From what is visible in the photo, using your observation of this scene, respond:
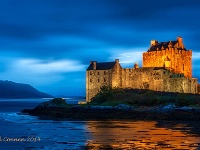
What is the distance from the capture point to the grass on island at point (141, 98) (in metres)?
56.7

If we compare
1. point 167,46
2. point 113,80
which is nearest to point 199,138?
point 113,80

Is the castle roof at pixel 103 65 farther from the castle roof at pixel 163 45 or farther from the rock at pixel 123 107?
the rock at pixel 123 107

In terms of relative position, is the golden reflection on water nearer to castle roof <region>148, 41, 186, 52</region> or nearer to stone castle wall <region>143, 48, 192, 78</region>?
stone castle wall <region>143, 48, 192, 78</region>

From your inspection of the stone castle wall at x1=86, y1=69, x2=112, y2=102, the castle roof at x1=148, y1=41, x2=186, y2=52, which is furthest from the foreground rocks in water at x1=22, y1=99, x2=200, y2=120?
the castle roof at x1=148, y1=41, x2=186, y2=52

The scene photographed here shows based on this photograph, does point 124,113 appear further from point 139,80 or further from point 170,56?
point 170,56

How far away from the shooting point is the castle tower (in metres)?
78.4

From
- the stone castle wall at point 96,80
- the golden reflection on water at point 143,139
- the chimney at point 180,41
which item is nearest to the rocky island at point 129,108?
the stone castle wall at point 96,80

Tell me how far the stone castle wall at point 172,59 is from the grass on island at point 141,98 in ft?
39.3

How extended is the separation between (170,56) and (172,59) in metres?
0.71

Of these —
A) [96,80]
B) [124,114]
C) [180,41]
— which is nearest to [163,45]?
[180,41]

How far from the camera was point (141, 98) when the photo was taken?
60.2 meters

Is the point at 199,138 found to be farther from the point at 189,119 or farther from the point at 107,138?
the point at 189,119

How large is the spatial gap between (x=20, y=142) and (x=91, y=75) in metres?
50.0

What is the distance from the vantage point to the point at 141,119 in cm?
4534
